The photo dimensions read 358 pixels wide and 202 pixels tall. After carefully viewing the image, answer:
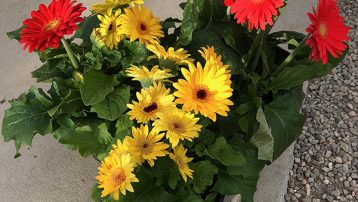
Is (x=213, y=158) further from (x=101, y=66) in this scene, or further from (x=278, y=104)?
(x=101, y=66)

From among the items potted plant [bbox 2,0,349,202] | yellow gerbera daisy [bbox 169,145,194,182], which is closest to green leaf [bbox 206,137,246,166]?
potted plant [bbox 2,0,349,202]

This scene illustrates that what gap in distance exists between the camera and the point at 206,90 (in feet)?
3.87

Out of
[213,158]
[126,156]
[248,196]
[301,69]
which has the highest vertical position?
[301,69]

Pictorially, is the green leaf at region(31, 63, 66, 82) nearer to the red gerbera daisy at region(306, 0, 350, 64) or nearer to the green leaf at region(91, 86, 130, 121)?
the green leaf at region(91, 86, 130, 121)

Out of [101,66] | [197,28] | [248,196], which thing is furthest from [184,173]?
[197,28]

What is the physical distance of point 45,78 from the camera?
1.58 metres

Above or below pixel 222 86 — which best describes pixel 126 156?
below

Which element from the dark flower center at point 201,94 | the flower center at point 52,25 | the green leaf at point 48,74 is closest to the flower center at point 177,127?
the dark flower center at point 201,94

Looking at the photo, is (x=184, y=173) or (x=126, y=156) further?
(x=184, y=173)

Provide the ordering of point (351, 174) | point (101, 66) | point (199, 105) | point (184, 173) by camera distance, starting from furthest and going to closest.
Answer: point (351, 174) → point (101, 66) → point (184, 173) → point (199, 105)

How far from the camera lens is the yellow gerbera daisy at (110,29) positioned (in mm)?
1426

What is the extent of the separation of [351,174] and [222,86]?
1086 mm

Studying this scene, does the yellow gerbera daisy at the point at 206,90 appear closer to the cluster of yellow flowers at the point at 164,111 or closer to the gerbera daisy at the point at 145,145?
the cluster of yellow flowers at the point at 164,111

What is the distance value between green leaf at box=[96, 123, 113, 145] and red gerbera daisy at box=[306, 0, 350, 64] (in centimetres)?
65
